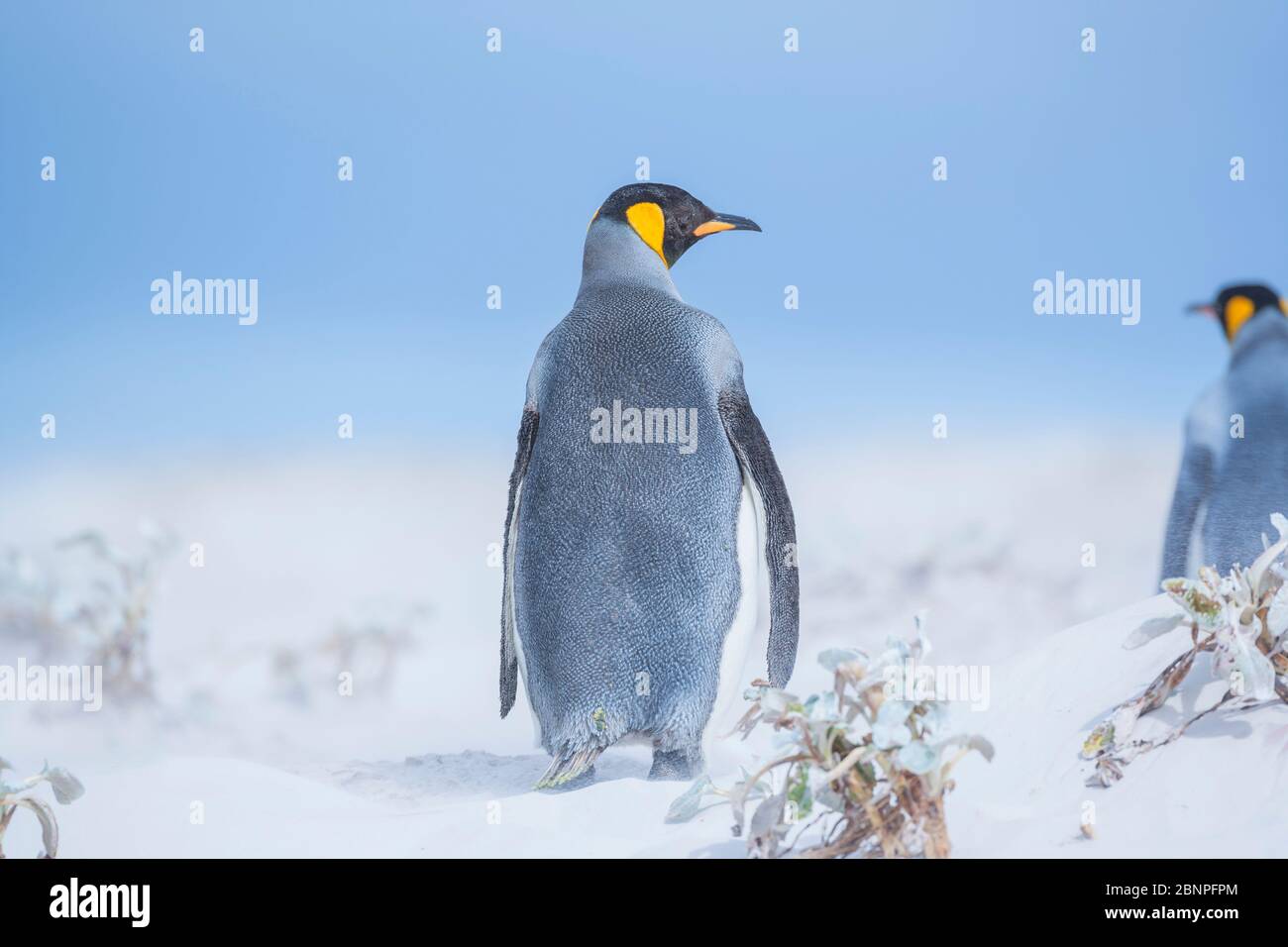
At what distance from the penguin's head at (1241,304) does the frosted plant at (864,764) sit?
2345 mm

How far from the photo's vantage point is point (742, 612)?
2.48m

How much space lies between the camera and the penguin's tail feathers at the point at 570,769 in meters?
2.27

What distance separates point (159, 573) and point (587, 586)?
3.45 feet

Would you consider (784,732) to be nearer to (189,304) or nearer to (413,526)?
(413,526)

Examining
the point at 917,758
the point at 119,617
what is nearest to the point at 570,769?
the point at 917,758

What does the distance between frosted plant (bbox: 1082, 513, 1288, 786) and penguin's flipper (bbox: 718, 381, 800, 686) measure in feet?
2.78

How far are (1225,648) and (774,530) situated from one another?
1015 millimetres
